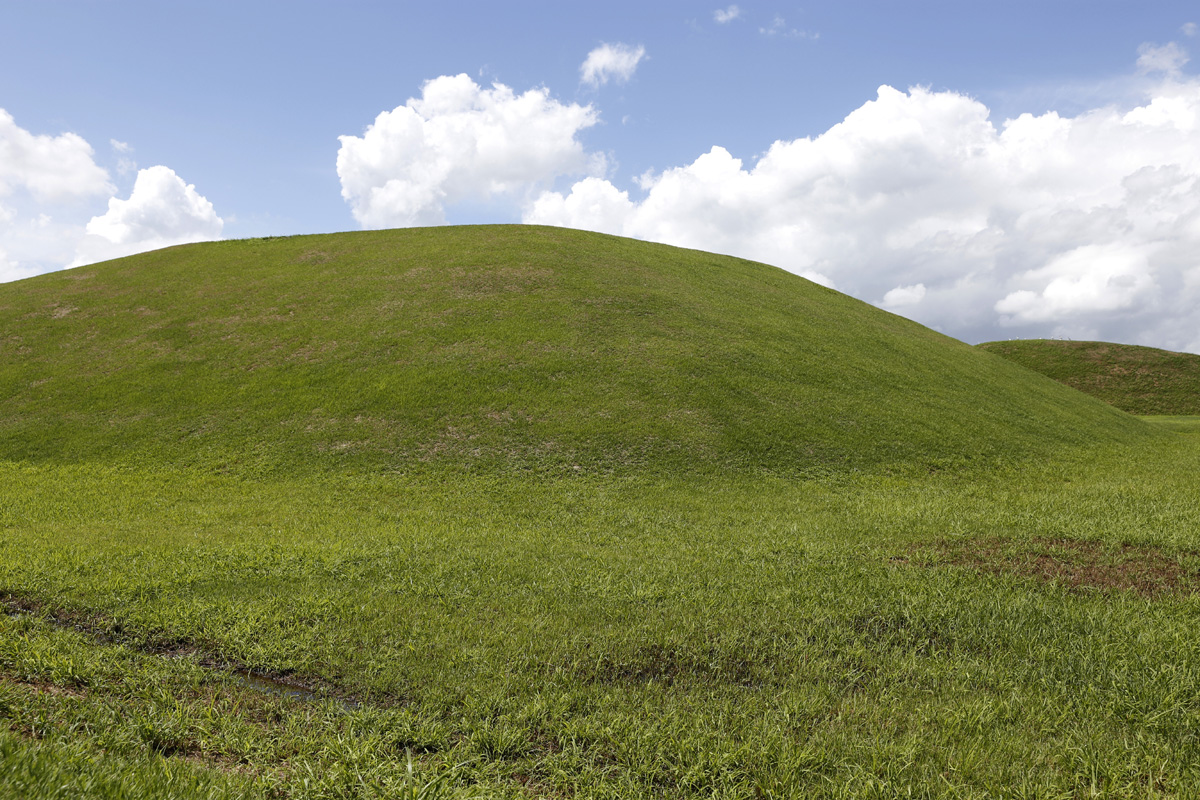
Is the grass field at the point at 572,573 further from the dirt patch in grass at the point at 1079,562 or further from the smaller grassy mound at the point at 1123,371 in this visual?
the smaller grassy mound at the point at 1123,371

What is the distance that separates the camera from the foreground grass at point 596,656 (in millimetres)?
5637

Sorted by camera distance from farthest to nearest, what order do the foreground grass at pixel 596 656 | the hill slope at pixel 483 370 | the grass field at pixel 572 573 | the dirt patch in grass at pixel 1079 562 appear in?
the hill slope at pixel 483 370, the dirt patch in grass at pixel 1079 562, the grass field at pixel 572 573, the foreground grass at pixel 596 656

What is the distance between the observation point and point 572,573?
11500 mm

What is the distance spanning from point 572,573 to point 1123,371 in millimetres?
84251

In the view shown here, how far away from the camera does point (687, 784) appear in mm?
5535

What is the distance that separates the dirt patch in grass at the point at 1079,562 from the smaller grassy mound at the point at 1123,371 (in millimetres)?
60748

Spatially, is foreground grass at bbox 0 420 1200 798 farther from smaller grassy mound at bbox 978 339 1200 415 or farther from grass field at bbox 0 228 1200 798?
smaller grassy mound at bbox 978 339 1200 415

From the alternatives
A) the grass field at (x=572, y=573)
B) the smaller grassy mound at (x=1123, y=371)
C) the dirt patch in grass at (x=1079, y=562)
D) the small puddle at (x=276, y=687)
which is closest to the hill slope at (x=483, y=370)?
the grass field at (x=572, y=573)

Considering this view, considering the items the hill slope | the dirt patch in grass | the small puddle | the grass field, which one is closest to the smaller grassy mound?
the hill slope

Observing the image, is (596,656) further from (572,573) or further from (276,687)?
(276,687)

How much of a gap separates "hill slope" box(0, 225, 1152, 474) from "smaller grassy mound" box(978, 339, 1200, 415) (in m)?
32.9

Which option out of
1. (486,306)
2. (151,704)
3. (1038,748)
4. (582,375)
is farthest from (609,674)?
(486,306)

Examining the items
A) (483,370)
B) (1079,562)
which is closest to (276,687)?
(1079,562)

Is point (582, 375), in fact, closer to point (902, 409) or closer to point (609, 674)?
point (902, 409)
